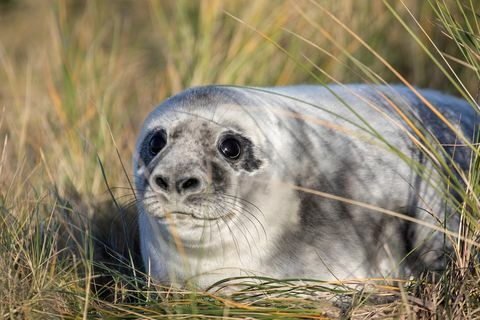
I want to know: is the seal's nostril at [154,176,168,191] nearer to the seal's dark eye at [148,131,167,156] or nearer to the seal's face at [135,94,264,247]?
the seal's face at [135,94,264,247]

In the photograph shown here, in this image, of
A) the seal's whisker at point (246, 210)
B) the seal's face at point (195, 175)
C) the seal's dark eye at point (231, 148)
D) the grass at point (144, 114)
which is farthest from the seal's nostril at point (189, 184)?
the grass at point (144, 114)

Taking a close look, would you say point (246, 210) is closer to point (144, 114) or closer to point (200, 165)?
point (200, 165)

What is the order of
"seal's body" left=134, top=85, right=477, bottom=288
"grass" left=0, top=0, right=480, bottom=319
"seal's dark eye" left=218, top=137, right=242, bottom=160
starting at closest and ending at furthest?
"grass" left=0, top=0, right=480, bottom=319
"seal's body" left=134, top=85, right=477, bottom=288
"seal's dark eye" left=218, top=137, right=242, bottom=160

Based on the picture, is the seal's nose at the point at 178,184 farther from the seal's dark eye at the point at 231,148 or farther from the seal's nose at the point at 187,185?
the seal's dark eye at the point at 231,148

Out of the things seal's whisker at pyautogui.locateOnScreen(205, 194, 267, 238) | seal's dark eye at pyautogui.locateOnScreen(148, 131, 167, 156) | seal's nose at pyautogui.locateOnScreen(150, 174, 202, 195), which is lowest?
seal's whisker at pyautogui.locateOnScreen(205, 194, 267, 238)

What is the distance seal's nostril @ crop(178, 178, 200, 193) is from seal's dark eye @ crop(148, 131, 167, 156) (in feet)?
1.13

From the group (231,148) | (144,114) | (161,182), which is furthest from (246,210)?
(144,114)

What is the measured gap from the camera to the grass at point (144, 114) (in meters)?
3.18

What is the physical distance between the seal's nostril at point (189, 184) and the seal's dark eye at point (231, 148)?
10.5 inches

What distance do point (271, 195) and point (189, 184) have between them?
0.40 m

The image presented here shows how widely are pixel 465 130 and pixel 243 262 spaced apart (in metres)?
1.33

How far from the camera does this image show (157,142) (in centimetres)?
362

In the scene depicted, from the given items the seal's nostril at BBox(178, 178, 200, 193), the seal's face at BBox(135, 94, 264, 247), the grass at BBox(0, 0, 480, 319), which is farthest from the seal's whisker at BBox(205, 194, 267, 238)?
the grass at BBox(0, 0, 480, 319)

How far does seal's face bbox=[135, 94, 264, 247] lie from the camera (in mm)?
3316
